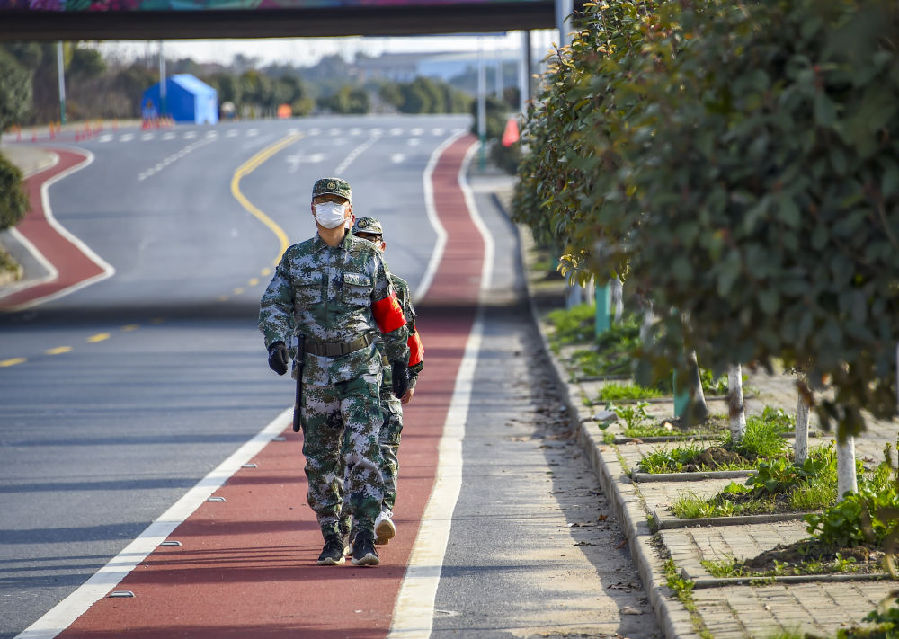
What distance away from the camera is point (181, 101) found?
102812 millimetres

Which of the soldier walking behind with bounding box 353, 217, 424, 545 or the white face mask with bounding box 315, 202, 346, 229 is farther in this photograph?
the soldier walking behind with bounding box 353, 217, 424, 545

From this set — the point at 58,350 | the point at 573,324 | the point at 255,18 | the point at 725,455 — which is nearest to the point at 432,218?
the point at 255,18

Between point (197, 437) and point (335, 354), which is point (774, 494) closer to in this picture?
point (335, 354)

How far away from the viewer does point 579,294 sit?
80.4 feet

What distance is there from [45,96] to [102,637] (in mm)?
100111

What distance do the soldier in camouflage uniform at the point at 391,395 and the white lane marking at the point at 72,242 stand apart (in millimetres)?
23283

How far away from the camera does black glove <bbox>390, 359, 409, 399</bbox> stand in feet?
24.5

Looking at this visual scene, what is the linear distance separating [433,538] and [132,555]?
1.66m

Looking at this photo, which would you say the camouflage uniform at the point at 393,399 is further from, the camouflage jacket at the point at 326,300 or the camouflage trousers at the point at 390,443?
the camouflage jacket at the point at 326,300

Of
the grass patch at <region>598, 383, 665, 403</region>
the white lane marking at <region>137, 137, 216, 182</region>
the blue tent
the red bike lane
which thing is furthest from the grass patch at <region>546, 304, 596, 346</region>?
the blue tent

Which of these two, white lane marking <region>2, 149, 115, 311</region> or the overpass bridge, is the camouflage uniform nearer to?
the overpass bridge

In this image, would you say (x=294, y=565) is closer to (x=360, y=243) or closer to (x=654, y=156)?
(x=360, y=243)

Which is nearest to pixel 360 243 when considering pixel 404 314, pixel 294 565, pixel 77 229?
pixel 404 314

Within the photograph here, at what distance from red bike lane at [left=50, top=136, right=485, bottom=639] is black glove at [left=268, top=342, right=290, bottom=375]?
1.06 m
